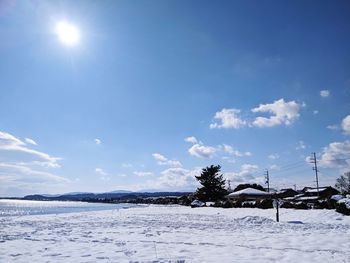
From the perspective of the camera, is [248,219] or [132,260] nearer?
[132,260]

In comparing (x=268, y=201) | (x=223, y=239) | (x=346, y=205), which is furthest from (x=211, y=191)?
(x=223, y=239)

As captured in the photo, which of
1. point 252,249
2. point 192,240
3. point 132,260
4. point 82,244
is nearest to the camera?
point 132,260

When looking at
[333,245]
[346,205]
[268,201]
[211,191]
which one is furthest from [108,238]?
[211,191]

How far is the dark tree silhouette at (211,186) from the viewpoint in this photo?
72625 mm

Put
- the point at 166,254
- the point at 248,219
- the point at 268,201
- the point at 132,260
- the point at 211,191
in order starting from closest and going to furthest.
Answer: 1. the point at 132,260
2. the point at 166,254
3. the point at 248,219
4. the point at 268,201
5. the point at 211,191

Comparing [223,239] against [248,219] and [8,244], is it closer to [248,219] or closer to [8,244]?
[8,244]

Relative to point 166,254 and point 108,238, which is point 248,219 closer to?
point 108,238

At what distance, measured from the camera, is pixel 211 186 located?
72.9m

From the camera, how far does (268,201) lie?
1463 inches

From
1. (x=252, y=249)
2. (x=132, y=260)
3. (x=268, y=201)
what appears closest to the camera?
(x=132, y=260)

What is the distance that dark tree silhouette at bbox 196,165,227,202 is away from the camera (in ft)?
238

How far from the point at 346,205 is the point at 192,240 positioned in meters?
14.5

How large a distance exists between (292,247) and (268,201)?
28.9m

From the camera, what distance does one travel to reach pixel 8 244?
11.0 metres
